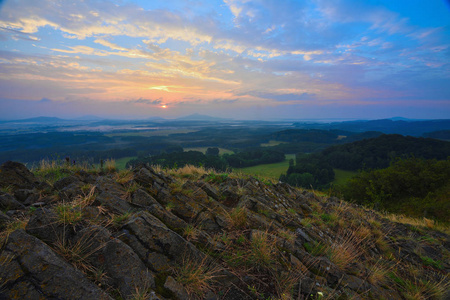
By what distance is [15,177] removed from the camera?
6.37m

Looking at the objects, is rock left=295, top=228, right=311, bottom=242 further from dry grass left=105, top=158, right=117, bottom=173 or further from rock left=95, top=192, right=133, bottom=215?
dry grass left=105, top=158, right=117, bottom=173

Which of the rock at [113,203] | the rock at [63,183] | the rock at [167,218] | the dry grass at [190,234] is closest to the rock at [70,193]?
the rock at [63,183]

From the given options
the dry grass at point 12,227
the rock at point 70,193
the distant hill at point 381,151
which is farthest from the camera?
the distant hill at point 381,151

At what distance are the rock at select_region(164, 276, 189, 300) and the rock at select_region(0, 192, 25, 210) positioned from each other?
4441mm

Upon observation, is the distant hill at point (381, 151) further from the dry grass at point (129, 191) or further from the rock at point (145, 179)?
the dry grass at point (129, 191)

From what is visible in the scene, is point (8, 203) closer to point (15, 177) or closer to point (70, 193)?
point (70, 193)

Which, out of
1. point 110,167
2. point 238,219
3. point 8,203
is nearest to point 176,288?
point 238,219

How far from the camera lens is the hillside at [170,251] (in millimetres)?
2695

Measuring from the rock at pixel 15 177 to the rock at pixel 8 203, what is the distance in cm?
162

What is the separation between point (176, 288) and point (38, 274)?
1876mm

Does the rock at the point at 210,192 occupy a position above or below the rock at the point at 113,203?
below

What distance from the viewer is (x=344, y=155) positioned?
84500mm

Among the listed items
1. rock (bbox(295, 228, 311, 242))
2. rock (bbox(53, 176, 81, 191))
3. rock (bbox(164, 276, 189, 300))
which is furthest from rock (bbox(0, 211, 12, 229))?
rock (bbox(295, 228, 311, 242))

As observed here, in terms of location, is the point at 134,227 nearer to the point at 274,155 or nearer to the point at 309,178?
the point at 309,178
